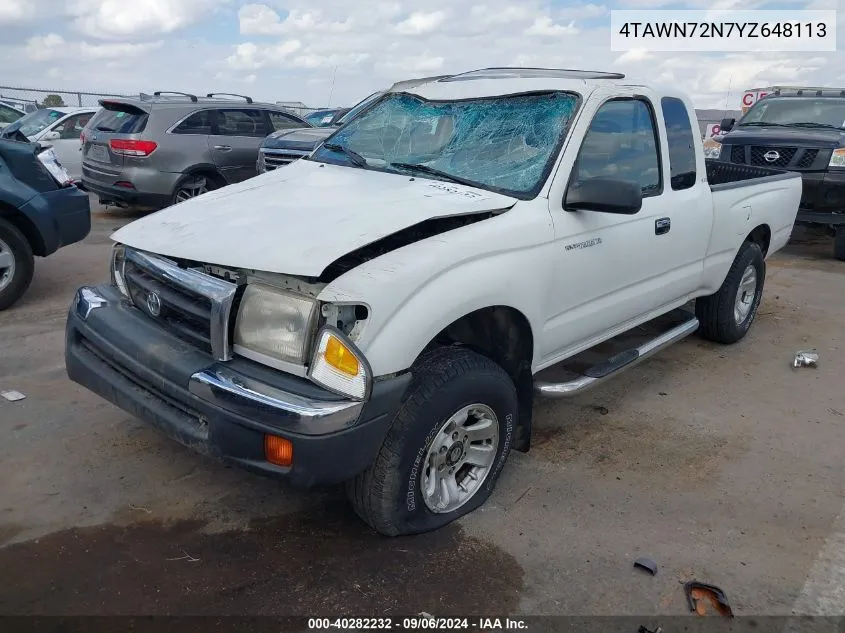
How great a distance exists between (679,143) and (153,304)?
10.1ft

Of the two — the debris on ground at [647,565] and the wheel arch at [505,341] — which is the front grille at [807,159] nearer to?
the wheel arch at [505,341]

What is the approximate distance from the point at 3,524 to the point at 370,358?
1808 millimetres

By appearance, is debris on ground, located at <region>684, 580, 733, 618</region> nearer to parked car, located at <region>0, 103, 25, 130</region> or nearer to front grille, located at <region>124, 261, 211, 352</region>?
front grille, located at <region>124, 261, 211, 352</region>

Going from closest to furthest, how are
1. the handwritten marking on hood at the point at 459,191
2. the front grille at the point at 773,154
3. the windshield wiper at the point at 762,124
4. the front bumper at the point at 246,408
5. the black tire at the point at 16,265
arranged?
the front bumper at the point at 246,408, the handwritten marking on hood at the point at 459,191, the black tire at the point at 16,265, the front grille at the point at 773,154, the windshield wiper at the point at 762,124

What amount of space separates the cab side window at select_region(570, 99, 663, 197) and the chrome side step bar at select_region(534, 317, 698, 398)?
904 mm

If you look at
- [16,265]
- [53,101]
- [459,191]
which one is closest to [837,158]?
[459,191]

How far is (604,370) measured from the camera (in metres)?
3.75

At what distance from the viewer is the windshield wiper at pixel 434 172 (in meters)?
3.32

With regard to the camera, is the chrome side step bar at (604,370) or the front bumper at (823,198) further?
the front bumper at (823,198)

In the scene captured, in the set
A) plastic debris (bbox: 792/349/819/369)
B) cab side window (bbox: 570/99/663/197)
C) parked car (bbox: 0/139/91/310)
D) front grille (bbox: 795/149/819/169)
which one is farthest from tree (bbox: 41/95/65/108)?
plastic debris (bbox: 792/349/819/369)

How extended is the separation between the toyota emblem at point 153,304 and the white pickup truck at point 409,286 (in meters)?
0.02

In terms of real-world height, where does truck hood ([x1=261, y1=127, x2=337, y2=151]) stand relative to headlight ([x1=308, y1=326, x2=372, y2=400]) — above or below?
above

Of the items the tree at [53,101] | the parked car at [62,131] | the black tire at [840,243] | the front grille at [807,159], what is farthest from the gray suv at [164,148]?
the tree at [53,101]

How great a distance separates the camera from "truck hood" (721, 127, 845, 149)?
28.4ft
